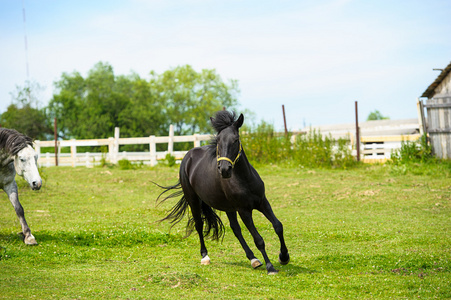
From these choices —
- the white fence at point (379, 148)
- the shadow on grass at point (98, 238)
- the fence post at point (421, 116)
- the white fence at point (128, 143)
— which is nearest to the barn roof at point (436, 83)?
the fence post at point (421, 116)

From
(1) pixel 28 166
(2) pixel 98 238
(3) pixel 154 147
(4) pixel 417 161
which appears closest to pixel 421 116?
(4) pixel 417 161

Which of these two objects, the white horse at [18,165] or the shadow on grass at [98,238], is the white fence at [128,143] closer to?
the shadow on grass at [98,238]

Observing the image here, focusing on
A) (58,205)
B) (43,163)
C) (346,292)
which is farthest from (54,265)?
(43,163)

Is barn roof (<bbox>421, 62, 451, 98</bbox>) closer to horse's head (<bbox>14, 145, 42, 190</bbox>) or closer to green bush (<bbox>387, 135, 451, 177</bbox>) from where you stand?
green bush (<bbox>387, 135, 451, 177</bbox>)

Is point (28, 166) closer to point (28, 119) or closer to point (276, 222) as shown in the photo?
point (276, 222)

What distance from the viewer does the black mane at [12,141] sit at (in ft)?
28.6

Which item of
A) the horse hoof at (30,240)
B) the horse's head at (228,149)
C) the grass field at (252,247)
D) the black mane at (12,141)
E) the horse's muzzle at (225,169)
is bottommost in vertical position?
the grass field at (252,247)

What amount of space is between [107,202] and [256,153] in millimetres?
9780

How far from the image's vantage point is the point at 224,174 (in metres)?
6.07

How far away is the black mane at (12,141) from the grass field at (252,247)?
1825 mm

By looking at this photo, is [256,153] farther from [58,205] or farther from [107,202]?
[58,205]

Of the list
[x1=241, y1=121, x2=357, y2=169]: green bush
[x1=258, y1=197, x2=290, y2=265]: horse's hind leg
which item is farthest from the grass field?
[x1=241, y1=121, x2=357, y2=169]: green bush

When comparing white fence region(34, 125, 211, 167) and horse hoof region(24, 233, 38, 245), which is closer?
horse hoof region(24, 233, 38, 245)

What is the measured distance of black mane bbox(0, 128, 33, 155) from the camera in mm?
8727
